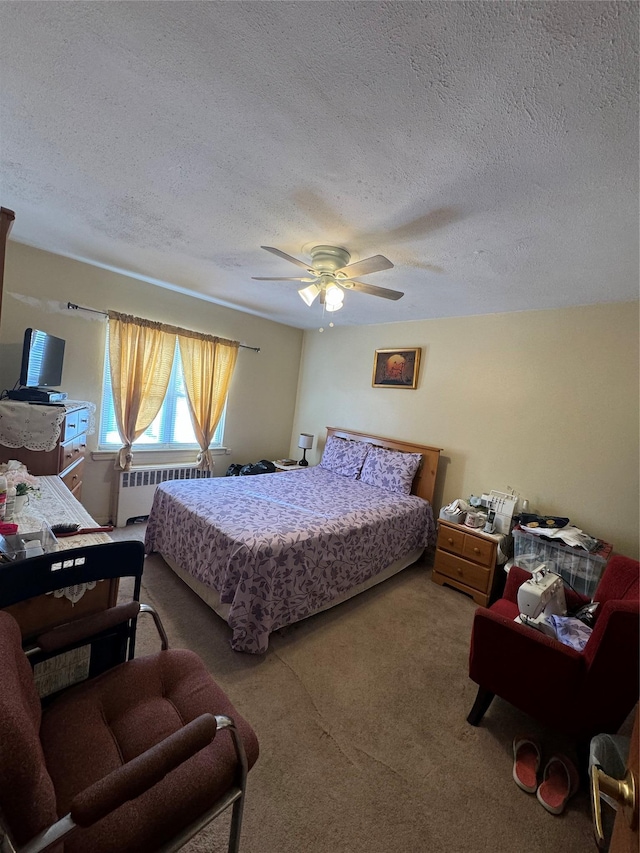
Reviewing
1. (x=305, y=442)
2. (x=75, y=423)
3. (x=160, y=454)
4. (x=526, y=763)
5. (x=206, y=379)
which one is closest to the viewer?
(x=526, y=763)

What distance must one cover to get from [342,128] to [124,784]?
1999mm

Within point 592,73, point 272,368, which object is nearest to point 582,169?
point 592,73

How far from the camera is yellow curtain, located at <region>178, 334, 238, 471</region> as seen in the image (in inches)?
151

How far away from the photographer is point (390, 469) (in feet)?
11.7

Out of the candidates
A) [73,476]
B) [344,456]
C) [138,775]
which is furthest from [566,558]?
[73,476]

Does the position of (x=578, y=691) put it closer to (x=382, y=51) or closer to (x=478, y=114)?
(x=478, y=114)

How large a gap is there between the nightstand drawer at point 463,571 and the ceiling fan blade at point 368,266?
2443 mm

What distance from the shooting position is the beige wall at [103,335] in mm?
2824

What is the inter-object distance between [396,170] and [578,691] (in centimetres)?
232

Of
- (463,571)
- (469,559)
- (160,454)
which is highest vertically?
(160,454)

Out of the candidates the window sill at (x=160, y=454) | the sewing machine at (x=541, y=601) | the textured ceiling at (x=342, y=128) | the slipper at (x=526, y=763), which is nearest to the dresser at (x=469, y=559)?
the sewing machine at (x=541, y=601)

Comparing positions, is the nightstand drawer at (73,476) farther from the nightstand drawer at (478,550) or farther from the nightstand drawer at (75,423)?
the nightstand drawer at (478,550)

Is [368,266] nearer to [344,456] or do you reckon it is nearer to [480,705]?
[480,705]

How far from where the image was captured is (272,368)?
15.3ft
